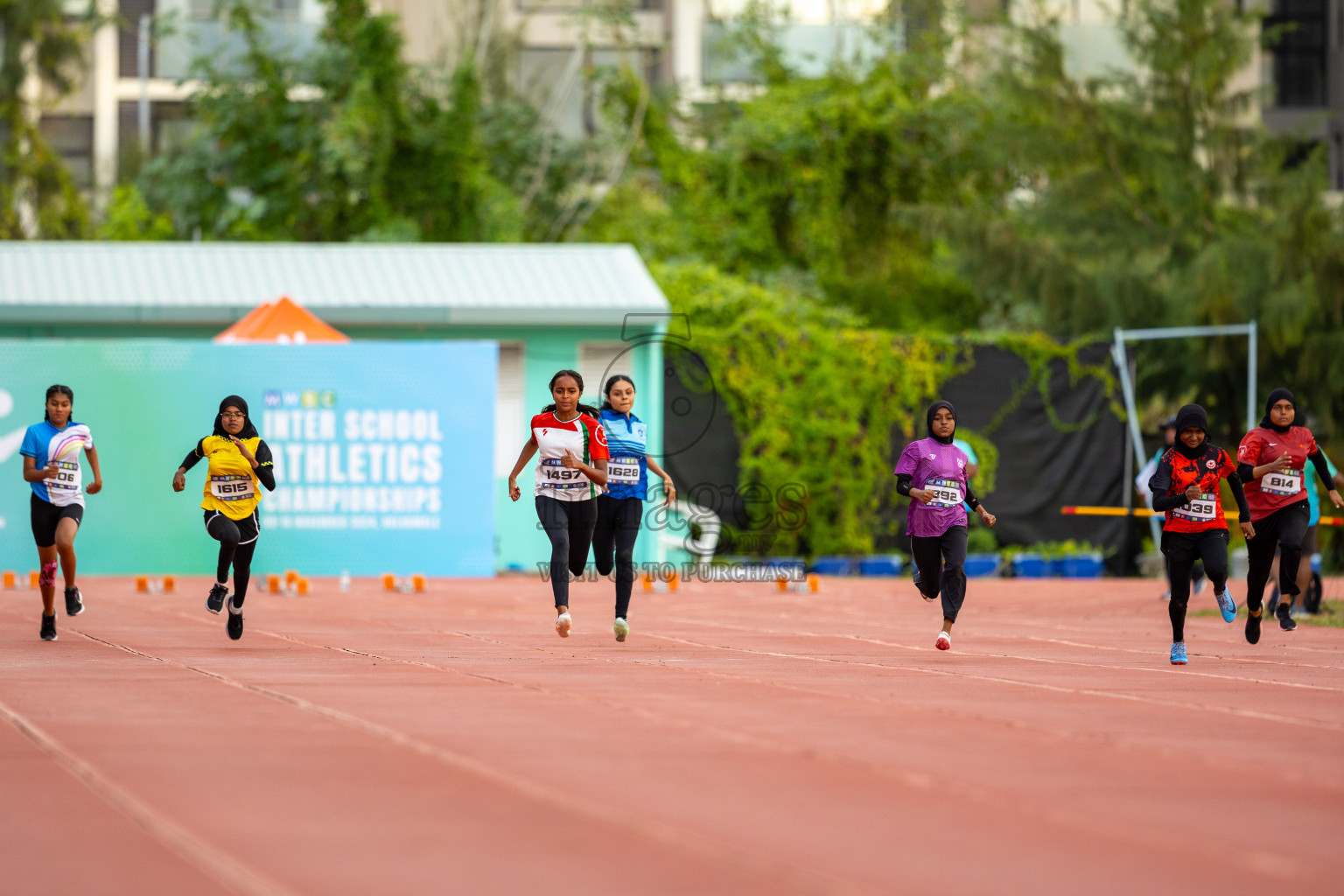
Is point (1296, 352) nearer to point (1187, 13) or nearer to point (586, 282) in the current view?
point (1187, 13)

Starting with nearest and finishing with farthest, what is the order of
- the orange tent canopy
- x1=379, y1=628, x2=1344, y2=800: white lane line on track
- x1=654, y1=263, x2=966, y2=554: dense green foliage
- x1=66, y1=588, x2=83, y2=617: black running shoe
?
x1=379, y1=628, x2=1344, y2=800: white lane line on track < x1=66, y1=588, x2=83, y2=617: black running shoe < the orange tent canopy < x1=654, y1=263, x2=966, y2=554: dense green foliage

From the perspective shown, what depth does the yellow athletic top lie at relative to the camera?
11688 mm

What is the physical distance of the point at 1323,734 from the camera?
7.57 meters

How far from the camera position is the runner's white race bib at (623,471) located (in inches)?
461

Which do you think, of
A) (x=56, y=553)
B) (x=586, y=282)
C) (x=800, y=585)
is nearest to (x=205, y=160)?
(x=586, y=282)

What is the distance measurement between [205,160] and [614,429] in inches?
1040

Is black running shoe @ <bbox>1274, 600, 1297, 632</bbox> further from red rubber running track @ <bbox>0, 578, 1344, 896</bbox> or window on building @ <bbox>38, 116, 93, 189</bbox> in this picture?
window on building @ <bbox>38, 116, 93, 189</bbox>

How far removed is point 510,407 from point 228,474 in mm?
10554

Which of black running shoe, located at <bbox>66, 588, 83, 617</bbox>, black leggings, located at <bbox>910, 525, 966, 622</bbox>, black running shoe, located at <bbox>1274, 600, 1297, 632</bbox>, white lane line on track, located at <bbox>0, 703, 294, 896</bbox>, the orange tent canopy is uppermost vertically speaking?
A: the orange tent canopy

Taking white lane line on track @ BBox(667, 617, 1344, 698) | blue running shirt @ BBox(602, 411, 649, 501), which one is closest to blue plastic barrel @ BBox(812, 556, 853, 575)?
white lane line on track @ BBox(667, 617, 1344, 698)

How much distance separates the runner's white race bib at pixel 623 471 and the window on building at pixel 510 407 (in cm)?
1011

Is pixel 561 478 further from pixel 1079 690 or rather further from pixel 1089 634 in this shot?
pixel 1089 634

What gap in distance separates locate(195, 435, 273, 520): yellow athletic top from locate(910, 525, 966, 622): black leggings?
4378mm

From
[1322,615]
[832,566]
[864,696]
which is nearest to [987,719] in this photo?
[864,696]
